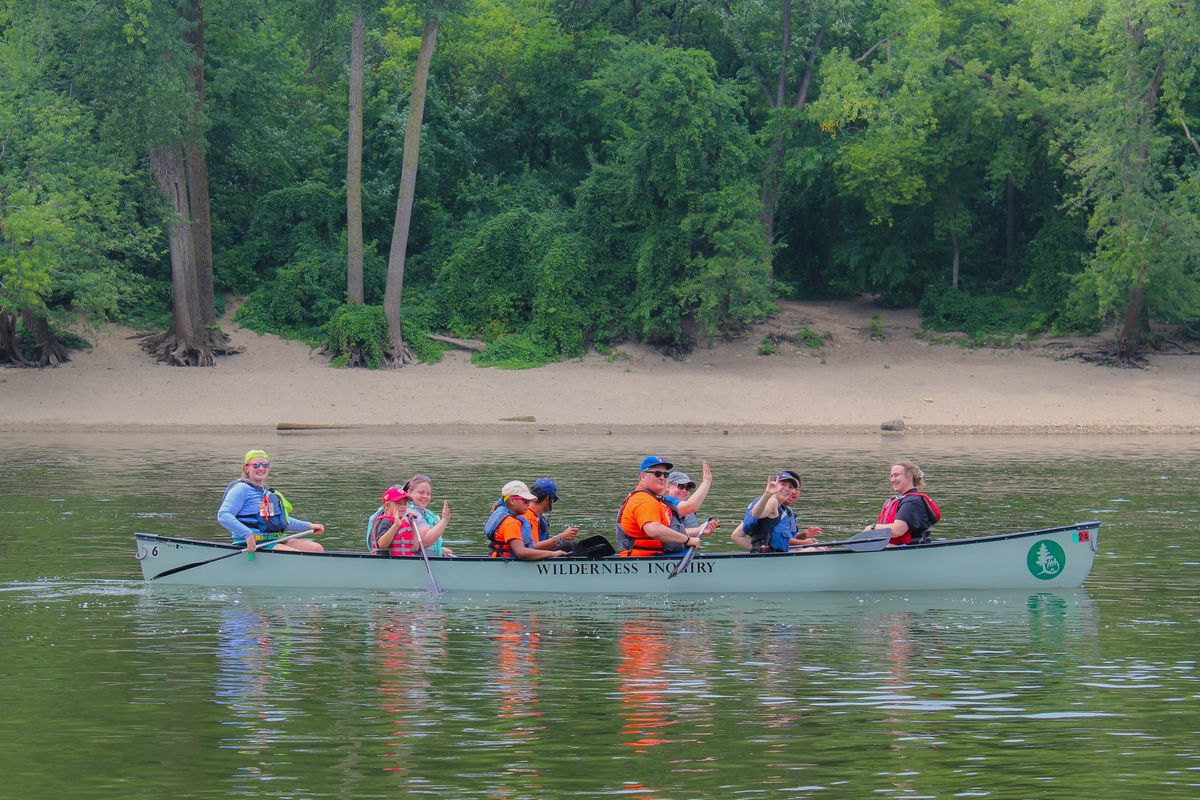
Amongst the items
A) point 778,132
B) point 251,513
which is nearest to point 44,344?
point 778,132

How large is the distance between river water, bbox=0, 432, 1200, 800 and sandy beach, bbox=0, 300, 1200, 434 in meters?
16.9

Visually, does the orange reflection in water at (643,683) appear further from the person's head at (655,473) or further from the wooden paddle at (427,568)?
the wooden paddle at (427,568)

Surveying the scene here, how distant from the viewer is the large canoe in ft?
59.4

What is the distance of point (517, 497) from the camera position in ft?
58.8

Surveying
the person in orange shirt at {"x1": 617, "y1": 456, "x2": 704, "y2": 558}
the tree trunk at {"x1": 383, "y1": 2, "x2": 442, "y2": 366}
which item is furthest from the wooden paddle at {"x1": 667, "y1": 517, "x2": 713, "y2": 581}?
the tree trunk at {"x1": 383, "y1": 2, "x2": 442, "y2": 366}

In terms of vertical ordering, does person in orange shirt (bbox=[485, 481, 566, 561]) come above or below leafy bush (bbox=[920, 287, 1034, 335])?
below

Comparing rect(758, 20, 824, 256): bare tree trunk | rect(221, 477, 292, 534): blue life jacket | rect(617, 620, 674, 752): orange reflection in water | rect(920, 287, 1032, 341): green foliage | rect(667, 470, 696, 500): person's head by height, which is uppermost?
rect(758, 20, 824, 256): bare tree trunk

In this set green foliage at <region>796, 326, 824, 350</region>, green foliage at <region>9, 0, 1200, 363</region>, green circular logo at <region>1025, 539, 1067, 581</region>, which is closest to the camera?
green circular logo at <region>1025, 539, 1067, 581</region>

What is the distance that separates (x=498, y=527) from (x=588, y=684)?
15.7 ft

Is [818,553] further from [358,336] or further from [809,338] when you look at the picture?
[809,338]

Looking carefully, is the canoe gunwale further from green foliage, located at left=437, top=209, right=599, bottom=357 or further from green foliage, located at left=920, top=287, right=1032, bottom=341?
green foliage, located at left=920, top=287, right=1032, bottom=341

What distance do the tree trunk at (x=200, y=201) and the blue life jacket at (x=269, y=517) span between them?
27206mm

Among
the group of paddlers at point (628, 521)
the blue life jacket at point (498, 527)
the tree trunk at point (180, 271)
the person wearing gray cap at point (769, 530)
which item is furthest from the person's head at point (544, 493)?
the tree trunk at point (180, 271)

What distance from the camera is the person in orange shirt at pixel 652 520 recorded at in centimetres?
1753
